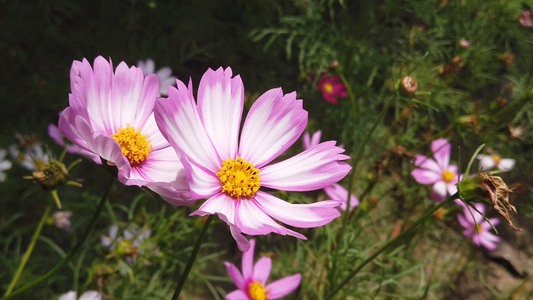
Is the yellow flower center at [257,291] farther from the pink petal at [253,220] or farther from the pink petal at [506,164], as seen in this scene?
the pink petal at [506,164]

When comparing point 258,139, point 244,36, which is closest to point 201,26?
point 244,36

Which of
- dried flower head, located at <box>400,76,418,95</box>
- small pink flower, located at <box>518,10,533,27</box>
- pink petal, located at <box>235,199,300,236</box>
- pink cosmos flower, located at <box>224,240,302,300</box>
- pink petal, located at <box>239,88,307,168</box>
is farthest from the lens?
small pink flower, located at <box>518,10,533,27</box>

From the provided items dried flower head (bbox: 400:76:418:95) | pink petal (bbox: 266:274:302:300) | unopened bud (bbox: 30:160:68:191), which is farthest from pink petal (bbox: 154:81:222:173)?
pink petal (bbox: 266:274:302:300)

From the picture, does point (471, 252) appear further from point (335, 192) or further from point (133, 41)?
point (133, 41)

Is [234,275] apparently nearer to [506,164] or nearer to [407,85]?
[407,85]

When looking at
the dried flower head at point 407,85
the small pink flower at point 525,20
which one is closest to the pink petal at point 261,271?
the dried flower head at point 407,85

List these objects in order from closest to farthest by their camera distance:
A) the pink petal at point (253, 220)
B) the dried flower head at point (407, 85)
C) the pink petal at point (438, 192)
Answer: the pink petal at point (253, 220) < the dried flower head at point (407, 85) < the pink petal at point (438, 192)

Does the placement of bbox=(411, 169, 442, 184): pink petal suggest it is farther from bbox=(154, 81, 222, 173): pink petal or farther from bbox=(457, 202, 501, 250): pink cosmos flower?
bbox=(154, 81, 222, 173): pink petal

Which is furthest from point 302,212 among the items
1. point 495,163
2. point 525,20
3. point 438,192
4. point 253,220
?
point 525,20
